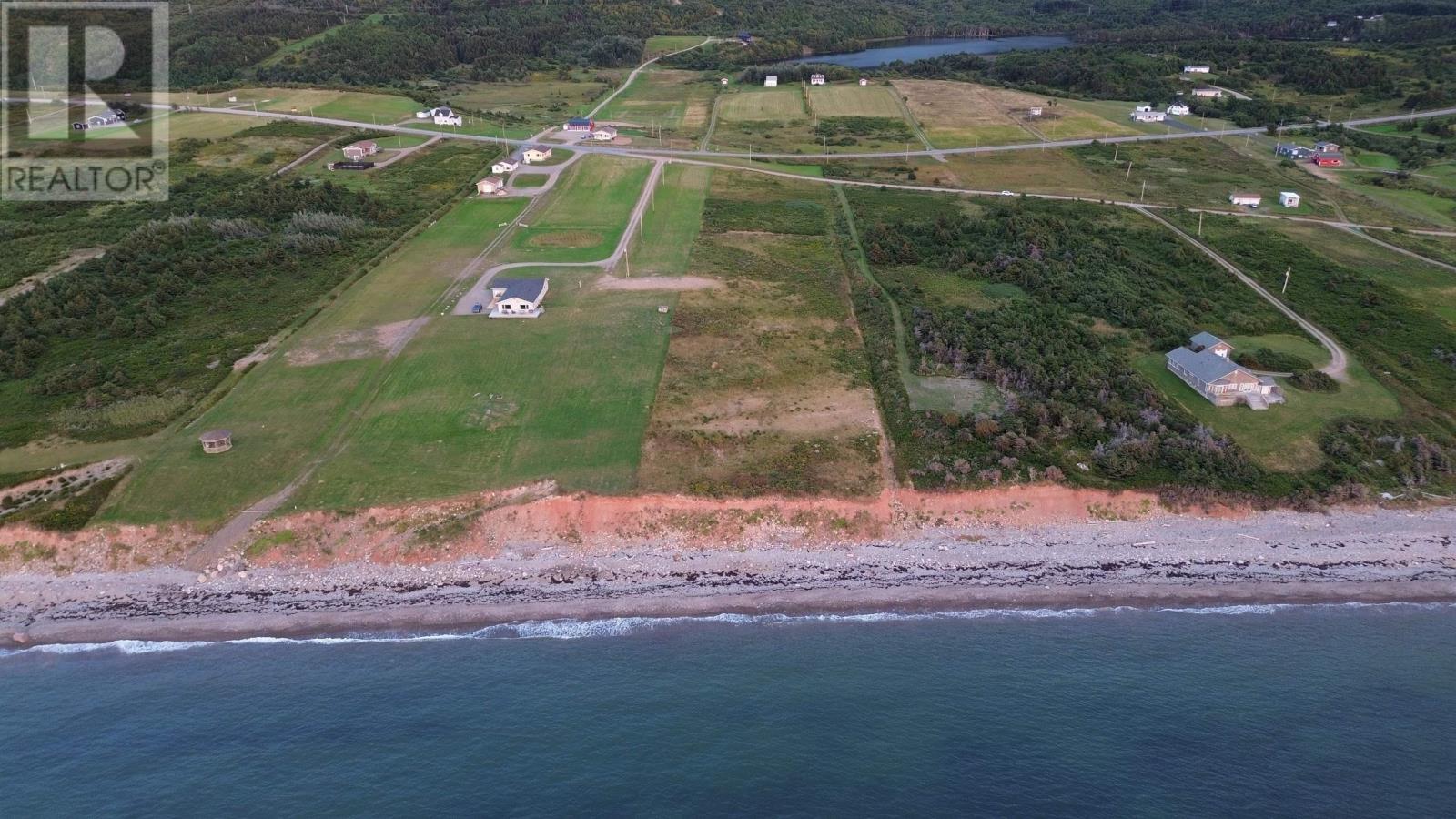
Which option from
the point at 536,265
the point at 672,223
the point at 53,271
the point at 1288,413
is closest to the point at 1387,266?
the point at 1288,413

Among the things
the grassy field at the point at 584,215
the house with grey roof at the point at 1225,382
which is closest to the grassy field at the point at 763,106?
the grassy field at the point at 584,215

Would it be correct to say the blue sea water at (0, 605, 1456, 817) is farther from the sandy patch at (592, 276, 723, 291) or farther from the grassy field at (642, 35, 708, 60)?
the grassy field at (642, 35, 708, 60)

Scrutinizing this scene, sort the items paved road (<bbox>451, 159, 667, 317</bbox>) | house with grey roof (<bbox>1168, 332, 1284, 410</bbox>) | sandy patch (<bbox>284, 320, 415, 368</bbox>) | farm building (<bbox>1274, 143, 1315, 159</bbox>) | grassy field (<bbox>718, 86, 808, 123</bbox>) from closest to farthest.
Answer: house with grey roof (<bbox>1168, 332, 1284, 410</bbox>), sandy patch (<bbox>284, 320, 415, 368</bbox>), paved road (<bbox>451, 159, 667, 317</bbox>), farm building (<bbox>1274, 143, 1315, 159</bbox>), grassy field (<bbox>718, 86, 808, 123</bbox>)

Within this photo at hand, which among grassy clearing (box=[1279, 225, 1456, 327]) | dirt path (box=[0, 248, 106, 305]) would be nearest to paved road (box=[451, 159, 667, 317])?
dirt path (box=[0, 248, 106, 305])

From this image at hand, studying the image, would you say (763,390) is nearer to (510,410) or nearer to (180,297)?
(510,410)

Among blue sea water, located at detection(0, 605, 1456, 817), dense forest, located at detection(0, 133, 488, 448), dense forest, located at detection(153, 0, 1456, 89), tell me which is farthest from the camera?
dense forest, located at detection(153, 0, 1456, 89)

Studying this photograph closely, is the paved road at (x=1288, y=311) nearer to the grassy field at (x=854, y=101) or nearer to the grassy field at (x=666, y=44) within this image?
the grassy field at (x=854, y=101)
